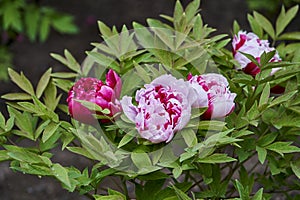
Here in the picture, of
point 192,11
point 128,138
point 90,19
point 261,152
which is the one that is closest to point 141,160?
point 128,138

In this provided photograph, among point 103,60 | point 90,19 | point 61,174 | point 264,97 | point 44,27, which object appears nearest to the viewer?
point 61,174

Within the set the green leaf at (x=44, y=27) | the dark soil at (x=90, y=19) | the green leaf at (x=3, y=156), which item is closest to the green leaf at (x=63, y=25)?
the green leaf at (x=44, y=27)

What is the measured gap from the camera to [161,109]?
119 cm

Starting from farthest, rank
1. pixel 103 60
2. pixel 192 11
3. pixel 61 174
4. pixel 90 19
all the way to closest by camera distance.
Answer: pixel 90 19, pixel 192 11, pixel 103 60, pixel 61 174

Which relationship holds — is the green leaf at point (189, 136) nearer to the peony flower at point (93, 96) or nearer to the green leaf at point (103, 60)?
the peony flower at point (93, 96)

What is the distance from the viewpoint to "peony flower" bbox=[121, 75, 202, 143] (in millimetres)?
1185

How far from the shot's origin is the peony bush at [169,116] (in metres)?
1.20

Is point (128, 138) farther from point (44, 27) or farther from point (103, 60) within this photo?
point (44, 27)

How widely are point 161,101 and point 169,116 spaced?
4cm

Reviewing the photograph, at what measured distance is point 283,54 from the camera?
162 cm

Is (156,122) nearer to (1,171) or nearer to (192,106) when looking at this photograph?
(192,106)

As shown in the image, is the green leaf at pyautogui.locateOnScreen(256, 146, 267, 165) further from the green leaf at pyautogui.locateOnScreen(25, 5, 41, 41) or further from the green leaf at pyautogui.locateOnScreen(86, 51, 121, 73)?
the green leaf at pyautogui.locateOnScreen(25, 5, 41, 41)

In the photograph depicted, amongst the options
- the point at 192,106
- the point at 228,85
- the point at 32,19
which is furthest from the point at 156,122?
the point at 32,19

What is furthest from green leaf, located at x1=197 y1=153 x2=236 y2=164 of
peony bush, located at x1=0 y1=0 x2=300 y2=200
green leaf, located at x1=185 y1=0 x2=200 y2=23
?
green leaf, located at x1=185 y1=0 x2=200 y2=23
